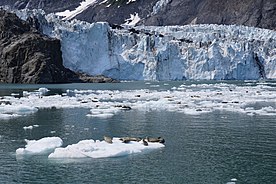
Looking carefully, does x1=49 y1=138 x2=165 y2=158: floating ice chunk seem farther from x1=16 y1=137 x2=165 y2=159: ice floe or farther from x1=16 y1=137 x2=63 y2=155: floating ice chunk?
x1=16 y1=137 x2=63 y2=155: floating ice chunk

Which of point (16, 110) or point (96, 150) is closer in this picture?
point (96, 150)

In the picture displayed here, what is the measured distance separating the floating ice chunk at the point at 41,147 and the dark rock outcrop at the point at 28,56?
140 ft

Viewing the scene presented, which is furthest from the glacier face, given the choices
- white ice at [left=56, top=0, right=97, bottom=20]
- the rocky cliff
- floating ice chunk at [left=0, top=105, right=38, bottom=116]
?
white ice at [left=56, top=0, right=97, bottom=20]

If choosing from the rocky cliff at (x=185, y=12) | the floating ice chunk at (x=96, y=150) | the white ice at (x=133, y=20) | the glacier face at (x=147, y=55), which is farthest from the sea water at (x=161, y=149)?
the white ice at (x=133, y=20)

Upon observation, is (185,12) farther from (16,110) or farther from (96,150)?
(96,150)

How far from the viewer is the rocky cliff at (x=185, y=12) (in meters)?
119

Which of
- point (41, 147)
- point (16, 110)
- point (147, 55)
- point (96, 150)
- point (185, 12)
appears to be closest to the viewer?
point (96, 150)

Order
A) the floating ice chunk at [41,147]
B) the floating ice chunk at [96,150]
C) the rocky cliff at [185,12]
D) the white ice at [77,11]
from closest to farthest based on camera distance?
the floating ice chunk at [96,150] < the floating ice chunk at [41,147] < the rocky cliff at [185,12] < the white ice at [77,11]

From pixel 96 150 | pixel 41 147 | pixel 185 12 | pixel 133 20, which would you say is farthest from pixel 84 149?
pixel 133 20

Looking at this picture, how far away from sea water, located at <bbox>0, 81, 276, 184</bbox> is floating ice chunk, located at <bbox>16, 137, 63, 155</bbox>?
285mm

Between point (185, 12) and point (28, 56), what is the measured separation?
80979 mm

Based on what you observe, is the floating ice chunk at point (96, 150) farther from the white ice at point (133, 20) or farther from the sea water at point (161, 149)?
the white ice at point (133, 20)

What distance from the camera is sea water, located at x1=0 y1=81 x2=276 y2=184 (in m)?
11.0

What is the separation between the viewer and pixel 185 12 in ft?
429
